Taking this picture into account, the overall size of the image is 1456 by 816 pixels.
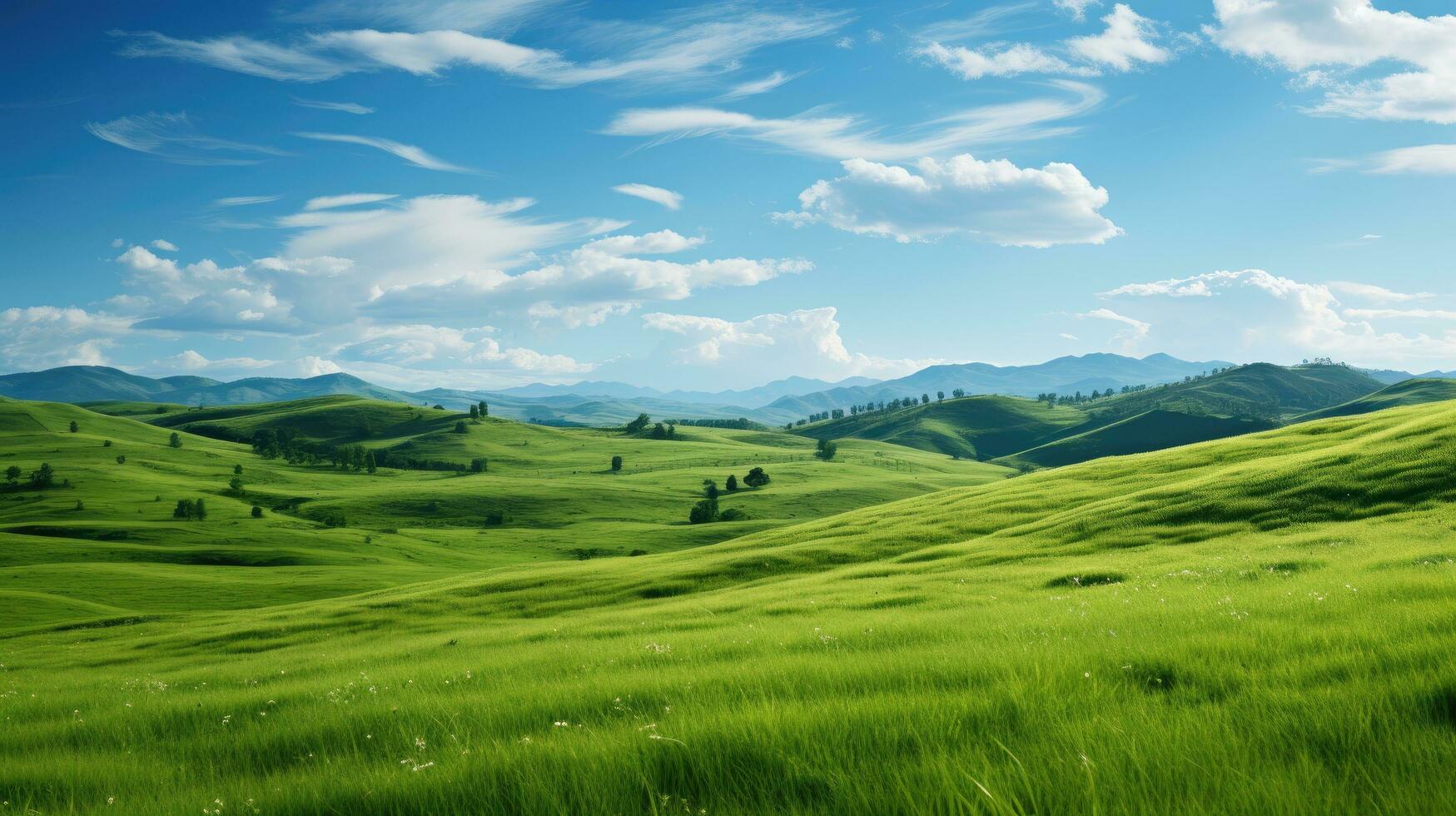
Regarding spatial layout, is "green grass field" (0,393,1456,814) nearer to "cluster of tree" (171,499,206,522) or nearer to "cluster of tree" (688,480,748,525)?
"cluster of tree" (688,480,748,525)

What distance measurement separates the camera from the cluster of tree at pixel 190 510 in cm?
16975

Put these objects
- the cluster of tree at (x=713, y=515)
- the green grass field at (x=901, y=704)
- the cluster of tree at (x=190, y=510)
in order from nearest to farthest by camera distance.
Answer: the green grass field at (x=901, y=704) < the cluster of tree at (x=190, y=510) < the cluster of tree at (x=713, y=515)

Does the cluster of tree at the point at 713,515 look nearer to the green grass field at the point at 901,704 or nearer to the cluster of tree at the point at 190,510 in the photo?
the cluster of tree at the point at 190,510

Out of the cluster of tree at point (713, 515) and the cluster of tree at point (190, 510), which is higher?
the cluster of tree at point (190, 510)

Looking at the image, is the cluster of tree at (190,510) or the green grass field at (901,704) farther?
the cluster of tree at (190,510)

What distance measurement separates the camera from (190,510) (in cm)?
17200

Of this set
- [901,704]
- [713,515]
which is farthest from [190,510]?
[901,704]

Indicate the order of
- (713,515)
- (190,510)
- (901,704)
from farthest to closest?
1. (713,515)
2. (190,510)
3. (901,704)

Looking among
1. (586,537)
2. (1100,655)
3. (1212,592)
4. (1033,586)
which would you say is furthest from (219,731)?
(586,537)

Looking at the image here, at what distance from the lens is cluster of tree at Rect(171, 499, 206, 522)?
557 ft

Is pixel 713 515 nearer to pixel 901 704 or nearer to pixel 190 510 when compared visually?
pixel 190 510

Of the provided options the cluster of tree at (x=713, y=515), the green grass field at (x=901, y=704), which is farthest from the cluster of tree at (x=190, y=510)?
the green grass field at (x=901, y=704)

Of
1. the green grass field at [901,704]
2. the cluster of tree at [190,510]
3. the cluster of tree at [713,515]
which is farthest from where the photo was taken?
the cluster of tree at [713,515]

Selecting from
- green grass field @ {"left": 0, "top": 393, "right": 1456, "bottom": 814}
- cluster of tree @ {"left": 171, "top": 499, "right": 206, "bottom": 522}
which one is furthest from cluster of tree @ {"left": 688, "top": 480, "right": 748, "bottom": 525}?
green grass field @ {"left": 0, "top": 393, "right": 1456, "bottom": 814}
